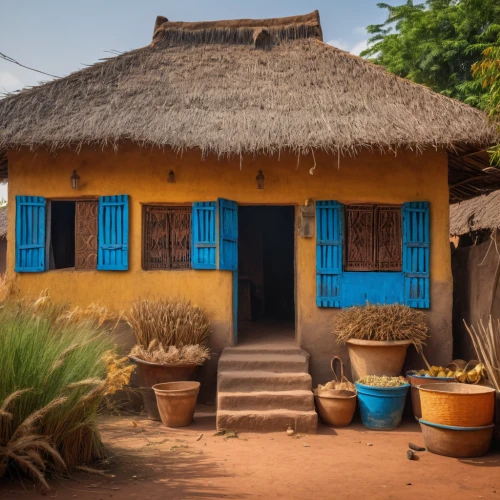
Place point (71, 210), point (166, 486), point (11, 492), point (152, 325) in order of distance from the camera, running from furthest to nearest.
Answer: point (71, 210) → point (152, 325) → point (166, 486) → point (11, 492)

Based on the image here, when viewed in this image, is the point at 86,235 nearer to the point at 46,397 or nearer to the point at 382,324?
the point at 46,397

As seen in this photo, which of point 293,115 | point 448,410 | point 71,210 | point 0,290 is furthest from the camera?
point 71,210

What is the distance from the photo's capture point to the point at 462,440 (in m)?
4.68

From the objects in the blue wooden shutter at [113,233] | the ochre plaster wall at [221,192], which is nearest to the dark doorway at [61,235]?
the ochre plaster wall at [221,192]

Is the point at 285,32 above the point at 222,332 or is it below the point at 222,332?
above

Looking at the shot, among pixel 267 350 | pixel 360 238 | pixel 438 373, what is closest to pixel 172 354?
pixel 267 350

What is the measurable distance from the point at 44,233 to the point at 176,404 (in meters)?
2.99

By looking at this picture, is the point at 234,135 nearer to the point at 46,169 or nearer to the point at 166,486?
the point at 46,169

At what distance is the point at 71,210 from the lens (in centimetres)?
848

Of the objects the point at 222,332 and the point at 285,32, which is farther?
the point at 285,32

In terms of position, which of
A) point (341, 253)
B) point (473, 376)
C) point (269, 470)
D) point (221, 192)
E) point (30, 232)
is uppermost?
point (221, 192)

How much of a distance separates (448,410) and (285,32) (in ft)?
21.3

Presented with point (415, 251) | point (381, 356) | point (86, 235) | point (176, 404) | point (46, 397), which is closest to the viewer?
point (46, 397)

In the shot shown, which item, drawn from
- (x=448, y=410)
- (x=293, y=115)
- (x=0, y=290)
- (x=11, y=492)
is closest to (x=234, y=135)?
(x=293, y=115)
